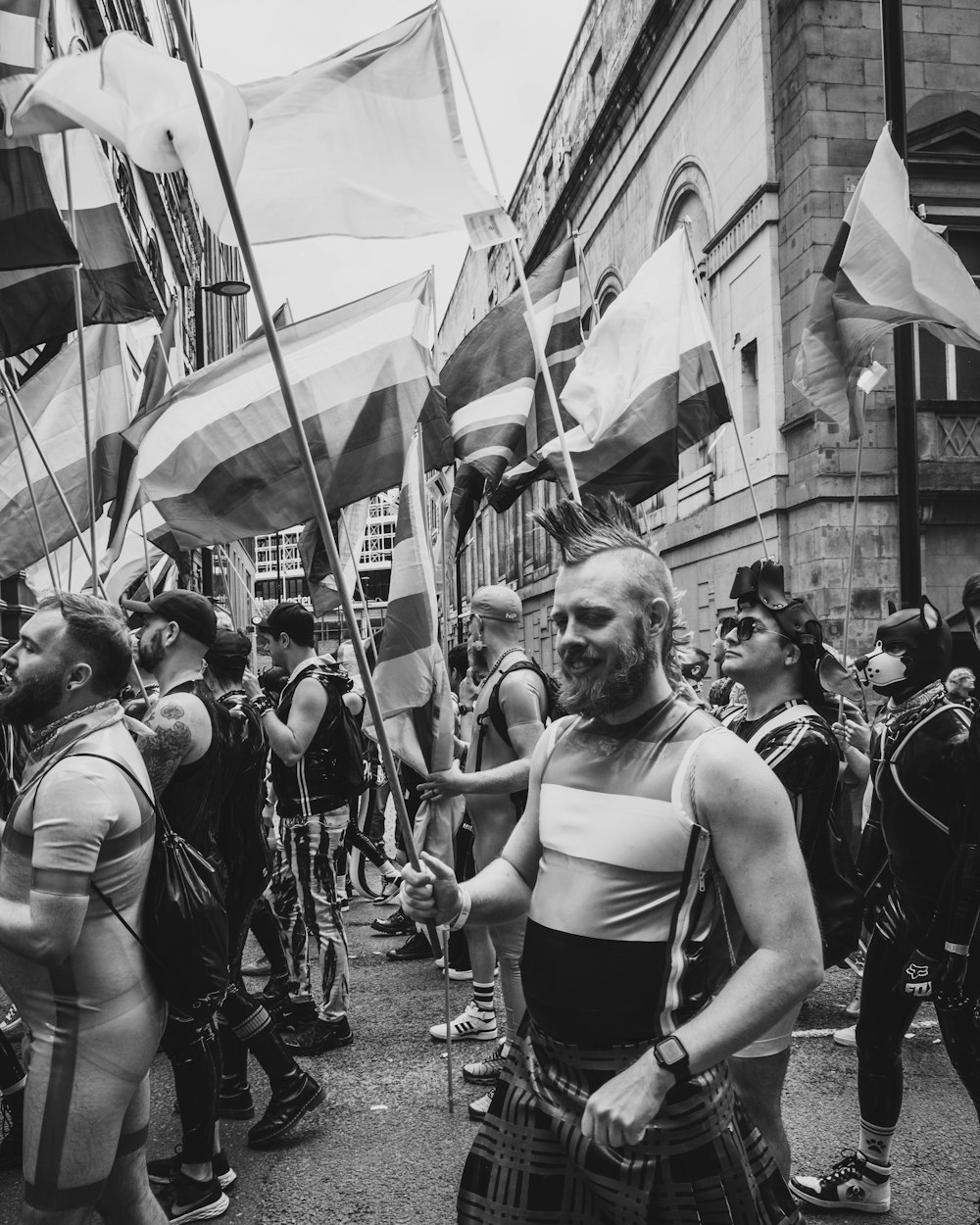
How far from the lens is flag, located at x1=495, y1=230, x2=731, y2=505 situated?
6.45 metres

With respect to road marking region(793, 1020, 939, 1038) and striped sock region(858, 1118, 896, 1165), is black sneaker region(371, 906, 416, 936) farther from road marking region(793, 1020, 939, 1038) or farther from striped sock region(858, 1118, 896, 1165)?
striped sock region(858, 1118, 896, 1165)

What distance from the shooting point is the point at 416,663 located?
3.72 metres

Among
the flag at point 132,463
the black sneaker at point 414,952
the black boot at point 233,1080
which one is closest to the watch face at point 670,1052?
the black boot at point 233,1080

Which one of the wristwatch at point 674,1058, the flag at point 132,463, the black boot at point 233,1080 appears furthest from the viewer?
the flag at point 132,463

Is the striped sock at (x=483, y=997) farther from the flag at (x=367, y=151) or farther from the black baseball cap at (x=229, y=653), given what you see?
the flag at (x=367, y=151)

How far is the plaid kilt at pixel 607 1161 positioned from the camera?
75.4 inches

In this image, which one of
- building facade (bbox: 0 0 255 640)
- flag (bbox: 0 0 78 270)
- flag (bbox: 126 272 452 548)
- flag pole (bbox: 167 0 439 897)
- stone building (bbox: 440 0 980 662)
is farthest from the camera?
stone building (bbox: 440 0 980 662)

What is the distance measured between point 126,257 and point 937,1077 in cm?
542

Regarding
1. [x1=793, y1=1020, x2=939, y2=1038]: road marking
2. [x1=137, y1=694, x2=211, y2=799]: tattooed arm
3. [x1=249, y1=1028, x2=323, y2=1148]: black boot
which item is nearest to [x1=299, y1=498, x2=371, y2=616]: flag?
[x1=137, y1=694, x2=211, y2=799]: tattooed arm

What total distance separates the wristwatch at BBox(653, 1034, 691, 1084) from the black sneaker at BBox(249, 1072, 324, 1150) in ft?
9.24

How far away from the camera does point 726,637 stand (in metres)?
3.96

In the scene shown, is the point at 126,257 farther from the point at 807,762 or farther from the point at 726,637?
the point at 807,762

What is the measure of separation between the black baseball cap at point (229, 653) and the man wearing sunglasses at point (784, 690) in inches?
96.9

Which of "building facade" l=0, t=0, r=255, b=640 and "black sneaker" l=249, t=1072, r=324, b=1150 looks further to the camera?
"building facade" l=0, t=0, r=255, b=640
